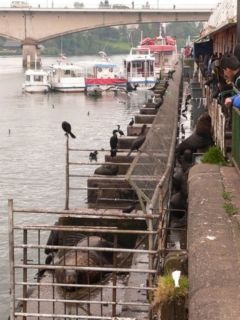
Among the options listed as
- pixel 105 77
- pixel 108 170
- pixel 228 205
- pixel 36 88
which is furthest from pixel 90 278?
pixel 105 77

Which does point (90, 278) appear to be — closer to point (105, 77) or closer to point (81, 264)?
point (81, 264)

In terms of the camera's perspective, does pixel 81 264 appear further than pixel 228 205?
Yes

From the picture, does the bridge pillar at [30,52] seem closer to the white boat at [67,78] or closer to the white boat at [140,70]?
the white boat at [67,78]

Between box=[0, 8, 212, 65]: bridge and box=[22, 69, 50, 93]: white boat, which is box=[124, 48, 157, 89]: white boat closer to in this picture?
box=[22, 69, 50, 93]: white boat

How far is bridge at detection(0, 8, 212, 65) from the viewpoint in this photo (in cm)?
10021

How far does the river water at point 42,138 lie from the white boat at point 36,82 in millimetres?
1421

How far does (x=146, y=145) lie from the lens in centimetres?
1186

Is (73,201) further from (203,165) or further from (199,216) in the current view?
(199,216)

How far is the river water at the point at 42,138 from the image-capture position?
84.3ft

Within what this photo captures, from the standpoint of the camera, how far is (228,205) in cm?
893

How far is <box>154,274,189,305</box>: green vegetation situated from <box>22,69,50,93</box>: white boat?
2880 inches

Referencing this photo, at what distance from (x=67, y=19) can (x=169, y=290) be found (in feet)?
314

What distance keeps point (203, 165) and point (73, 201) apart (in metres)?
12.8

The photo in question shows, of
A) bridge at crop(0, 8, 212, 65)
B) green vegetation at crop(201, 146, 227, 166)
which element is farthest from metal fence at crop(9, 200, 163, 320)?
bridge at crop(0, 8, 212, 65)
